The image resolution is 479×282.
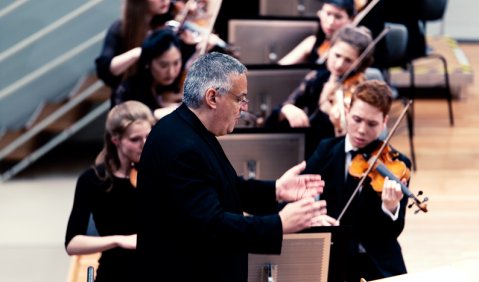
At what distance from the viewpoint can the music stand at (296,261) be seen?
7.23ft

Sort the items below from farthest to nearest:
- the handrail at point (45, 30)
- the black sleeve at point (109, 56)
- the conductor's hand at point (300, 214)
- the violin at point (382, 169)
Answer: the handrail at point (45, 30) < the black sleeve at point (109, 56) < the violin at point (382, 169) < the conductor's hand at point (300, 214)

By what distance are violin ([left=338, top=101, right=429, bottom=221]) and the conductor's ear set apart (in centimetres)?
84

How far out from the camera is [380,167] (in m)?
2.84

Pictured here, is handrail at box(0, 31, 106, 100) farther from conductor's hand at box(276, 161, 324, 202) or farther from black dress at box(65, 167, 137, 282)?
conductor's hand at box(276, 161, 324, 202)

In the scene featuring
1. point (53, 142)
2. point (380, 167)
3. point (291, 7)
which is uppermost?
point (291, 7)

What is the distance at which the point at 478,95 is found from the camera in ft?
21.1

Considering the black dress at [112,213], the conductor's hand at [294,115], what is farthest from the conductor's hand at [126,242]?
the conductor's hand at [294,115]

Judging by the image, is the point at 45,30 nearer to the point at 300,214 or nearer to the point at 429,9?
the point at 429,9

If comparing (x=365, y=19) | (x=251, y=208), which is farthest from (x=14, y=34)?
(x=251, y=208)

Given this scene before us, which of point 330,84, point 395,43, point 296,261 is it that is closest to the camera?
point 296,261

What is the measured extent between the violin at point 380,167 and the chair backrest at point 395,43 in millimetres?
1996

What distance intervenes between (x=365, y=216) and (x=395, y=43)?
2.20 metres

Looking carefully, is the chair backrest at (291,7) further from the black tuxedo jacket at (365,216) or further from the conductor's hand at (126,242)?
the conductor's hand at (126,242)

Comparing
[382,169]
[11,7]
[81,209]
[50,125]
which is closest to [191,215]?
[81,209]
